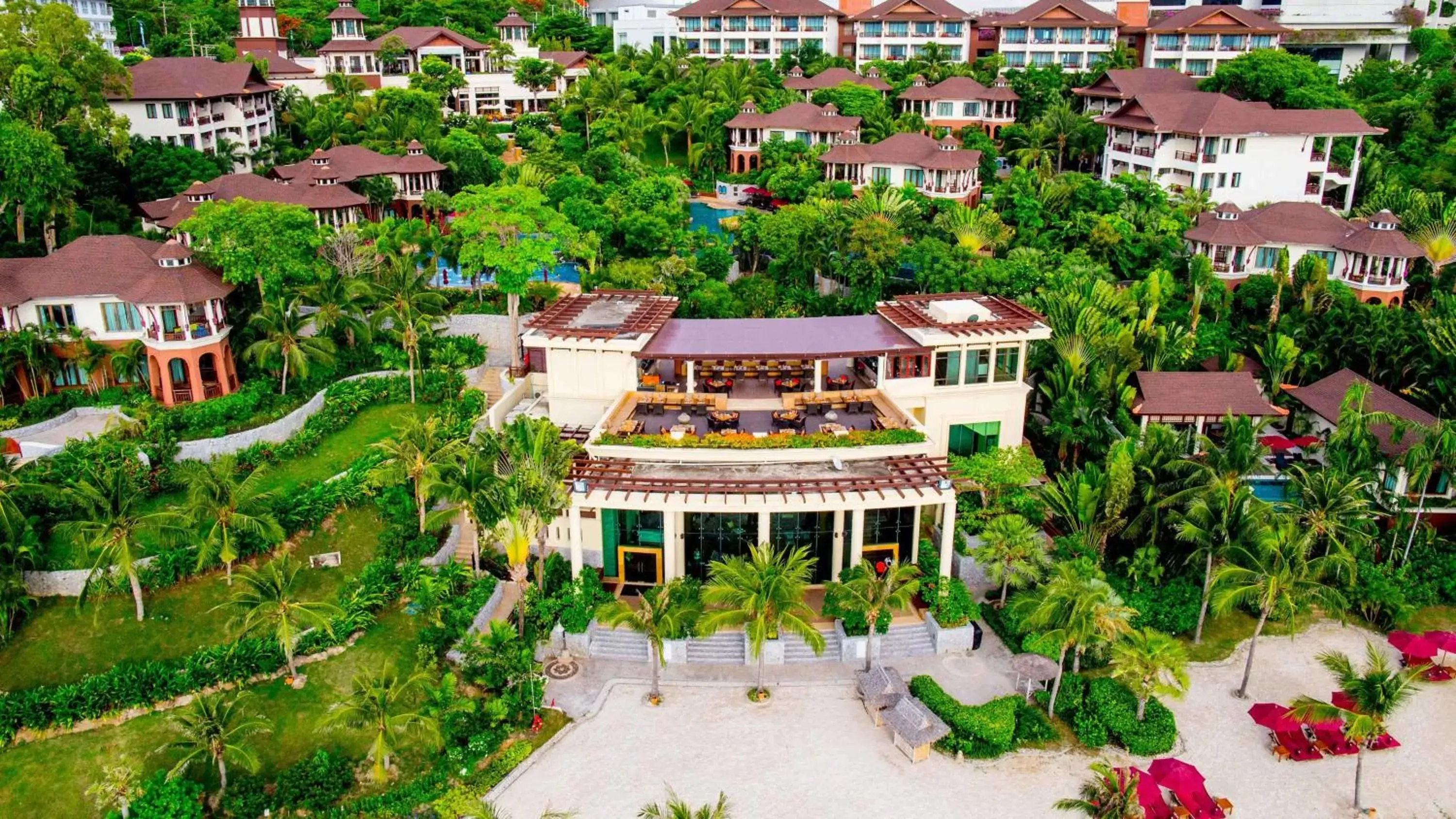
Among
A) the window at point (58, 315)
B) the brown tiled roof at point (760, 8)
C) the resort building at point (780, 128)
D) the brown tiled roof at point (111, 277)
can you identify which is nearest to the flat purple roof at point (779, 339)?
the brown tiled roof at point (111, 277)

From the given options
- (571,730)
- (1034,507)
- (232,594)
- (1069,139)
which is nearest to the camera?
(571,730)

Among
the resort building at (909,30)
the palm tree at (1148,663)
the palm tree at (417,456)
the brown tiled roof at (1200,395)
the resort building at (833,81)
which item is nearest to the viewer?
the palm tree at (1148,663)

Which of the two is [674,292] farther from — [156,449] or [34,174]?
[34,174]

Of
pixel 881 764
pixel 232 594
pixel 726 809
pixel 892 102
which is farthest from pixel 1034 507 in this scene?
pixel 892 102

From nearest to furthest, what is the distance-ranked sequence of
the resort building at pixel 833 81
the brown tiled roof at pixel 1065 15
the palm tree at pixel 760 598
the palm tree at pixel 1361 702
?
the palm tree at pixel 1361 702 → the palm tree at pixel 760 598 → the resort building at pixel 833 81 → the brown tiled roof at pixel 1065 15

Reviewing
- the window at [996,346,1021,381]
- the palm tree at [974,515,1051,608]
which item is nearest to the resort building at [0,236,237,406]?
the palm tree at [974,515,1051,608]

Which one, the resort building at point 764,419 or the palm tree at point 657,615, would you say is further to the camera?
the resort building at point 764,419

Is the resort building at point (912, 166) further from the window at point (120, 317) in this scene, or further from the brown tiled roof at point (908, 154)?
the window at point (120, 317)
